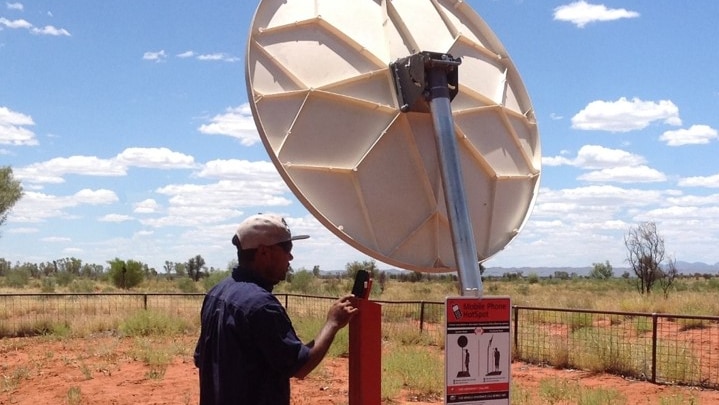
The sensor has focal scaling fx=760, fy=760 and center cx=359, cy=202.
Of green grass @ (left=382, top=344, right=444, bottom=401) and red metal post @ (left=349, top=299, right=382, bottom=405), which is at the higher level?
red metal post @ (left=349, top=299, right=382, bottom=405)

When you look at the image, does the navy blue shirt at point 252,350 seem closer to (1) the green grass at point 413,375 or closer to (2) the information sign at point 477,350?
(2) the information sign at point 477,350

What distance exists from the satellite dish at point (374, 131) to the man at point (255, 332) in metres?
1.08

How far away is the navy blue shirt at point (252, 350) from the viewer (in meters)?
3.25

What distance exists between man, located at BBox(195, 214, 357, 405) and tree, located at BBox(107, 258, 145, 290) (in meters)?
42.3

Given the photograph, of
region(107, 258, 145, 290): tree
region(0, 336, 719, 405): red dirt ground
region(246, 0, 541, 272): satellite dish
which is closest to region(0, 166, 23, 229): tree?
region(107, 258, 145, 290): tree

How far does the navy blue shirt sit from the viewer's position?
3.25 m

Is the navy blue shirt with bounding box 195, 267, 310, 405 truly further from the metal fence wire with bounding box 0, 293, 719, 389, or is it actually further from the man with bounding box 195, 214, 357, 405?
the metal fence wire with bounding box 0, 293, 719, 389

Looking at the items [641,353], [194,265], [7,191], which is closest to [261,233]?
[641,353]

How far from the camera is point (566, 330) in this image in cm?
2048

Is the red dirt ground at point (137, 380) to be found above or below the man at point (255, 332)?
below

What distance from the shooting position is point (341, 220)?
15.7ft

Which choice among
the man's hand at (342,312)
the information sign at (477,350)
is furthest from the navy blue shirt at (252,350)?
the information sign at (477,350)

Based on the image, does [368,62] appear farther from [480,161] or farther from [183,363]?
[183,363]

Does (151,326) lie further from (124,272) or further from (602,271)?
(602,271)
